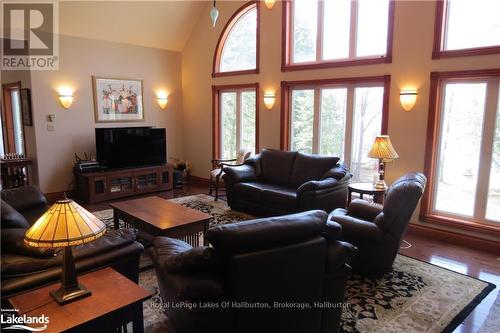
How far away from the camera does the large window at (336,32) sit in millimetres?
5066

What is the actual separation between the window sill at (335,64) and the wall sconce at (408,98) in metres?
0.53

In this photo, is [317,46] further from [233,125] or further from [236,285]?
[236,285]

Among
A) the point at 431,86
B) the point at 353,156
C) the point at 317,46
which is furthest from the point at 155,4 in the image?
the point at 431,86

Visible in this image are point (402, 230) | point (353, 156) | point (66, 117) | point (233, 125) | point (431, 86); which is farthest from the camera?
point (233, 125)

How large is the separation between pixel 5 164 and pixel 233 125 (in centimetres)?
416

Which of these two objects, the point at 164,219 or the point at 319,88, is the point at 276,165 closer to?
the point at 319,88

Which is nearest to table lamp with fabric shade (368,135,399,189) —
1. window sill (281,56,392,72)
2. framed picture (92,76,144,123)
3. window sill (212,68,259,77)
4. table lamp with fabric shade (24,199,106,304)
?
window sill (281,56,392,72)

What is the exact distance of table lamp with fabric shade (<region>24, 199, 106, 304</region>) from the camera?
1.77m

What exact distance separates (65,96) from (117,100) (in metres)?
1.01

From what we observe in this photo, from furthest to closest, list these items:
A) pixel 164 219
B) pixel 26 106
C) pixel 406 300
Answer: pixel 26 106 < pixel 164 219 < pixel 406 300

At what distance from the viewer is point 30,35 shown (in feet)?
18.9

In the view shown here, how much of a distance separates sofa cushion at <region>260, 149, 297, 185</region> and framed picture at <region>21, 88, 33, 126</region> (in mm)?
4114

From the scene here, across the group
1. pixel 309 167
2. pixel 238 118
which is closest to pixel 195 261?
pixel 309 167

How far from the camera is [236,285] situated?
6.42 feet
